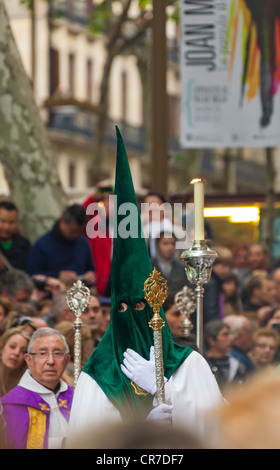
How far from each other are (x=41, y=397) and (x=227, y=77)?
17.6ft

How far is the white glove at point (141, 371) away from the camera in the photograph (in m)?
5.30

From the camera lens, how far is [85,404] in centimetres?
529

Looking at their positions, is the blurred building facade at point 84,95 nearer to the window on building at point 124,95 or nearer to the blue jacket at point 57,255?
the window on building at point 124,95

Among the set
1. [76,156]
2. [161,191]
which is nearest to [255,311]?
[161,191]

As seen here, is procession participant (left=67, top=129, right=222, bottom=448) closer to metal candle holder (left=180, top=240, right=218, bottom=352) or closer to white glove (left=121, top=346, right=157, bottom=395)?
white glove (left=121, top=346, right=157, bottom=395)

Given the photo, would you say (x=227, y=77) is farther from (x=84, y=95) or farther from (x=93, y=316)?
(x=84, y=95)

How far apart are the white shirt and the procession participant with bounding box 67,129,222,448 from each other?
1.72 m

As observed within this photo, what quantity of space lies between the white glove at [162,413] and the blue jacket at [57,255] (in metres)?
5.64

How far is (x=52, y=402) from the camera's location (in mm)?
7242

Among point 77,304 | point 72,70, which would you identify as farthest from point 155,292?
point 72,70

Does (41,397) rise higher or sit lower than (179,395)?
higher

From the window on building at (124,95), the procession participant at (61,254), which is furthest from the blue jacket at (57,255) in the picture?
the window on building at (124,95)

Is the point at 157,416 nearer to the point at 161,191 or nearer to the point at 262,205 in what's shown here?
the point at 161,191
